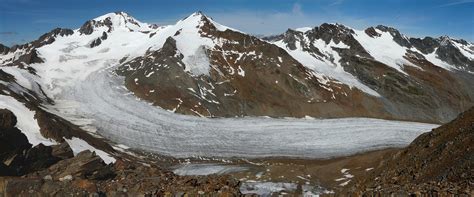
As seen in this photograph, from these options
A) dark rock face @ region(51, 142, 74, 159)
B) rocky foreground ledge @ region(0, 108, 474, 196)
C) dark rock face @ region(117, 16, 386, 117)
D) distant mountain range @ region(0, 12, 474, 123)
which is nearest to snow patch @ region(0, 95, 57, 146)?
rocky foreground ledge @ region(0, 108, 474, 196)

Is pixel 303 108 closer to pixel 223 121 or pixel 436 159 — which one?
pixel 223 121

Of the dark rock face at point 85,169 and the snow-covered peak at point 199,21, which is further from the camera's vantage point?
the snow-covered peak at point 199,21

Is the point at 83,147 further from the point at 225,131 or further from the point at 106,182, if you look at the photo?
the point at 106,182

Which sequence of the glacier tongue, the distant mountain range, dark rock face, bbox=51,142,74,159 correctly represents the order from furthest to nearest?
the distant mountain range → the glacier tongue → dark rock face, bbox=51,142,74,159

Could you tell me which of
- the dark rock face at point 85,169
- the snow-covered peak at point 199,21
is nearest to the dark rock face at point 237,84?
the snow-covered peak at point 199,21

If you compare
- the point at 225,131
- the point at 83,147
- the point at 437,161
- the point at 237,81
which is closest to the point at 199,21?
the point at 237,81

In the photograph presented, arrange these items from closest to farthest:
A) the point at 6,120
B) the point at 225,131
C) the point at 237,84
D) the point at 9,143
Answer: the point at 9,143
the point at 6,120
the point at 225,131
the point at 237,84

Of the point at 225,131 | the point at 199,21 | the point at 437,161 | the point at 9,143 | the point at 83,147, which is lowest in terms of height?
the point at 437,161

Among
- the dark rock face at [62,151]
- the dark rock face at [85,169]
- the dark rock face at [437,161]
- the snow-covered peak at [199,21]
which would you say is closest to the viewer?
the dark rock face at [437,161]

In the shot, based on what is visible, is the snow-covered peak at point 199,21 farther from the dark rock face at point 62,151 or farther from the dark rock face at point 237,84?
the dark rock face at point 62,151

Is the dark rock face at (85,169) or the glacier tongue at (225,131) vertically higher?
the glacier tongue at (225,131)

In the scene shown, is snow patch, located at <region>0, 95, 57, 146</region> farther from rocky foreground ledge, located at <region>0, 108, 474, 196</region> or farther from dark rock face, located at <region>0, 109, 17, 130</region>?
rocky foreground ledge, located at <region>0, 108, 474, 196</region>

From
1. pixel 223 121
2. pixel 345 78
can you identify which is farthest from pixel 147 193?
pixel 345 78

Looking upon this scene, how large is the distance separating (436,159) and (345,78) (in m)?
140
